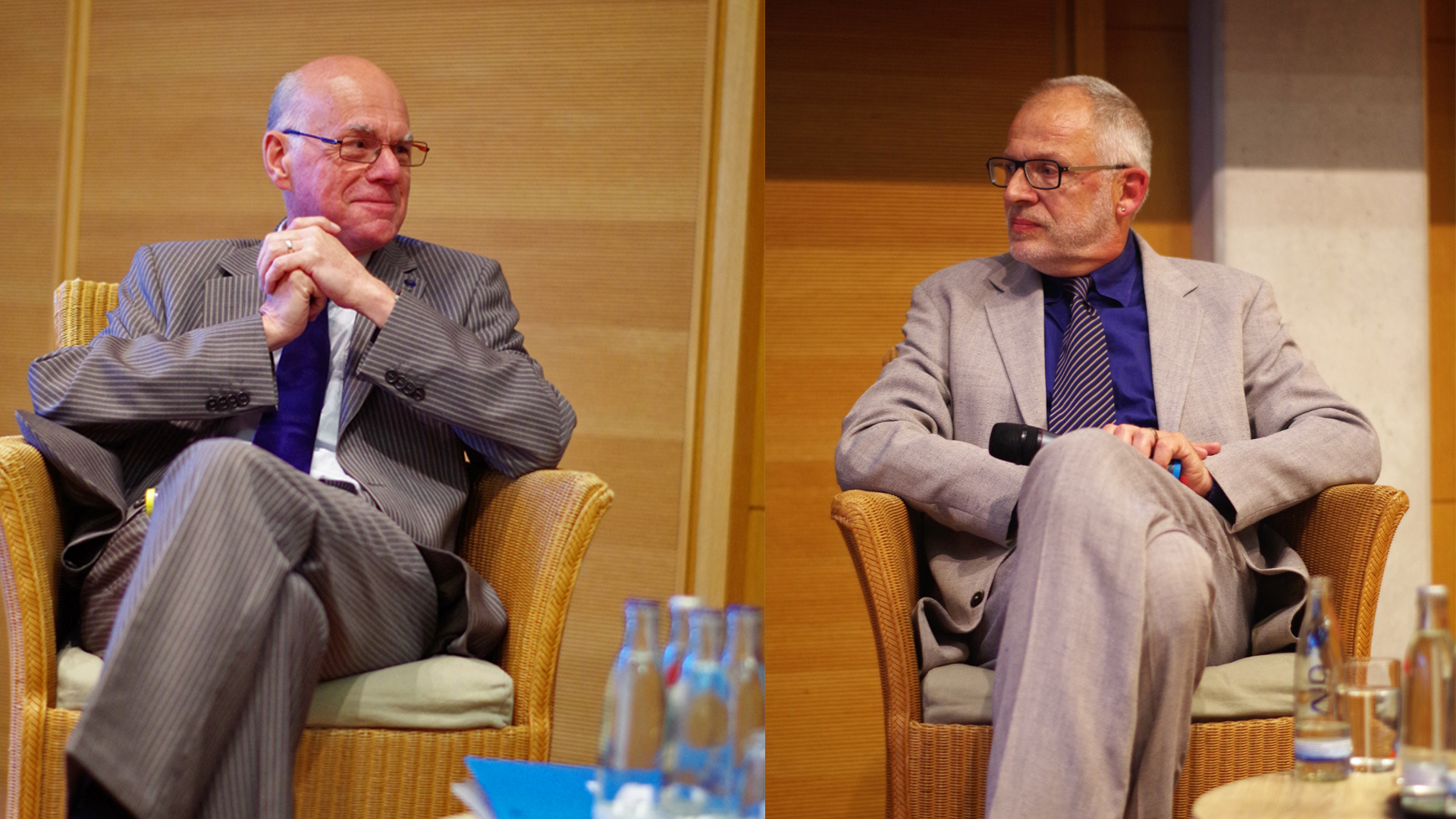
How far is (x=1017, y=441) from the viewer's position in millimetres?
2021

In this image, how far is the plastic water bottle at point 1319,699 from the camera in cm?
136

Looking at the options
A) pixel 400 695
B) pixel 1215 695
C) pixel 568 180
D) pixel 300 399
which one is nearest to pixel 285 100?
pixel 300 399

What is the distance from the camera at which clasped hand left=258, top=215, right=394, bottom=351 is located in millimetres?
2062

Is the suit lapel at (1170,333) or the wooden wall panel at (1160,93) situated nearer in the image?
the suit lapel at (1170,333)

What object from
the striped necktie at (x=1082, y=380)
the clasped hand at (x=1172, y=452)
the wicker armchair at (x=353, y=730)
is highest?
the striped necktie at (x=1082, y=380)

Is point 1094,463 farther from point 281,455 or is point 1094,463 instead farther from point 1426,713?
point 281,455

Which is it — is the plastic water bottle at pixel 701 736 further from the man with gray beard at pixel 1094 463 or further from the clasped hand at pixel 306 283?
the clasped hand at pixel 306 283

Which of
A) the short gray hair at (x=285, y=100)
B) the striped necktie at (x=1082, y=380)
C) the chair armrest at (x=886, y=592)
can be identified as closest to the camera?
the chair armrest at (x=886, y=592)

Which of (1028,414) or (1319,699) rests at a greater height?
(1028,414)

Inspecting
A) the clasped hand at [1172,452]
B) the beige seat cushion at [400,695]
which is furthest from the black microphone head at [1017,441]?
the beige seat cushion at [400,695]

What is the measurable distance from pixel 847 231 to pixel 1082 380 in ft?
3.50

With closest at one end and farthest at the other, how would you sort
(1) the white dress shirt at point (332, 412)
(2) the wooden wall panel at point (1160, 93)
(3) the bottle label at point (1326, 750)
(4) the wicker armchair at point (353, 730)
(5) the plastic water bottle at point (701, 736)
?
(5) the plastic water bottle at point (701, 736)
(3) the bottle label at point (1326, 750)
(4) the wicker armchair at point (353, 730)
(1) the white dress shirt at point (332, 412)
(2) the wooden wall panel at point (1160, 93)

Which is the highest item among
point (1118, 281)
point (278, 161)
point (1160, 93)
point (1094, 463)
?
point (1160, 93)

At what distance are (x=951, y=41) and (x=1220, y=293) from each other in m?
1.16
